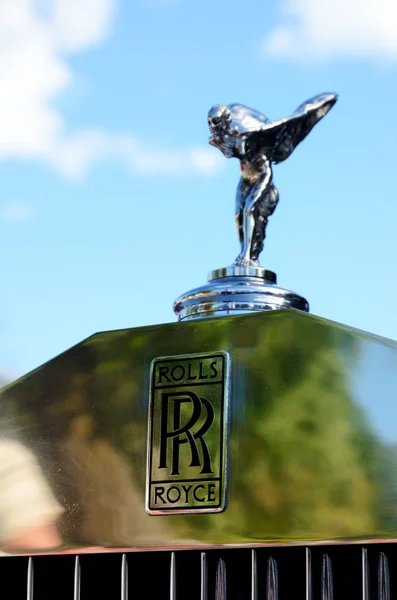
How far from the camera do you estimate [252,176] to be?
3316 mm

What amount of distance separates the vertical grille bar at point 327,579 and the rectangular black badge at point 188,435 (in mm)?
247

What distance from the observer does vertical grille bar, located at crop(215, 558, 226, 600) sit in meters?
2.57

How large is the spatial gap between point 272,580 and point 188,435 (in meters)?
0.37

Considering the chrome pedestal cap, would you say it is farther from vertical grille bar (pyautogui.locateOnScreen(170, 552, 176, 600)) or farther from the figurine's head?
vertical grille bar (pyautogui.locateOnScreen(170, 552, 176, 600))

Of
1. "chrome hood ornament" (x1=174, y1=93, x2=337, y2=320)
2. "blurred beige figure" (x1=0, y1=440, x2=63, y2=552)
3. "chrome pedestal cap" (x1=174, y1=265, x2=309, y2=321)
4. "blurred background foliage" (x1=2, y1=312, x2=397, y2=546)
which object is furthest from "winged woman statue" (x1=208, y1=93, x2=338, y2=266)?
"blurred beige figure" (x1=0, y1=440, x2=63, y2=552)

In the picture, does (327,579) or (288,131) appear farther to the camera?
(288,131)

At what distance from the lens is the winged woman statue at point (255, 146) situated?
3.24 metres

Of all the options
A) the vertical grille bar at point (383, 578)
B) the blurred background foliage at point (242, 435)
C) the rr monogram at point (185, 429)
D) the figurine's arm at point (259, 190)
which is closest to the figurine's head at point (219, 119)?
the figurine's arm at point (259, 190)

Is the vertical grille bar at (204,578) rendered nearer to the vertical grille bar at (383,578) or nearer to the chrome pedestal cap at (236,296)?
the vertical grille bar at (383,578)

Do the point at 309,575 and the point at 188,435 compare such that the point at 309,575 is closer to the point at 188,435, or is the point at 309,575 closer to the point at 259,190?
the point at 188,435

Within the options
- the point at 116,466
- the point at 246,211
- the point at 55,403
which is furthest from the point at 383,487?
the point at 246,211

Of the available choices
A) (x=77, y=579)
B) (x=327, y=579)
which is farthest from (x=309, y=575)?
(x=77, y=579)

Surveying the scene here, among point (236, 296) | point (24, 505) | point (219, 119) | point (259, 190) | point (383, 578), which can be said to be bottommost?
point (383, 578)

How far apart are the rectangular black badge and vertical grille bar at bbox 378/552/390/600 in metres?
0.35
